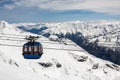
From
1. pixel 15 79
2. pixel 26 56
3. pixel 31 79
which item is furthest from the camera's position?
pixel 31 79

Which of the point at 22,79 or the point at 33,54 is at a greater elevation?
the point at 33,54

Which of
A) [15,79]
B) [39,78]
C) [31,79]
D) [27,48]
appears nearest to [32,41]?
[27,48]

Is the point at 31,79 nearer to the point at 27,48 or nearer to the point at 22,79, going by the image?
the point at 22,79

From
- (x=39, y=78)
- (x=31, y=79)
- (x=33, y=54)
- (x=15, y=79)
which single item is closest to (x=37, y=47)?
(x=33, y=54)

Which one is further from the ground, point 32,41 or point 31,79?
point 32,41

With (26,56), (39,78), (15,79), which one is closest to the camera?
(26,56)

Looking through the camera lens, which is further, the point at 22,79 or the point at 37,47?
the point at 22,79

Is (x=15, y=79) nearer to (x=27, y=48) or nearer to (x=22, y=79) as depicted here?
(x=22, y=79)

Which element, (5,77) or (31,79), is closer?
(5,77)

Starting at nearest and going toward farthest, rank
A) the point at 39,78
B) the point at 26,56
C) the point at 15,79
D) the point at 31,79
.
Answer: the point at 26,56
the point at 15,79
the point at 31,79
the point at 39,78
